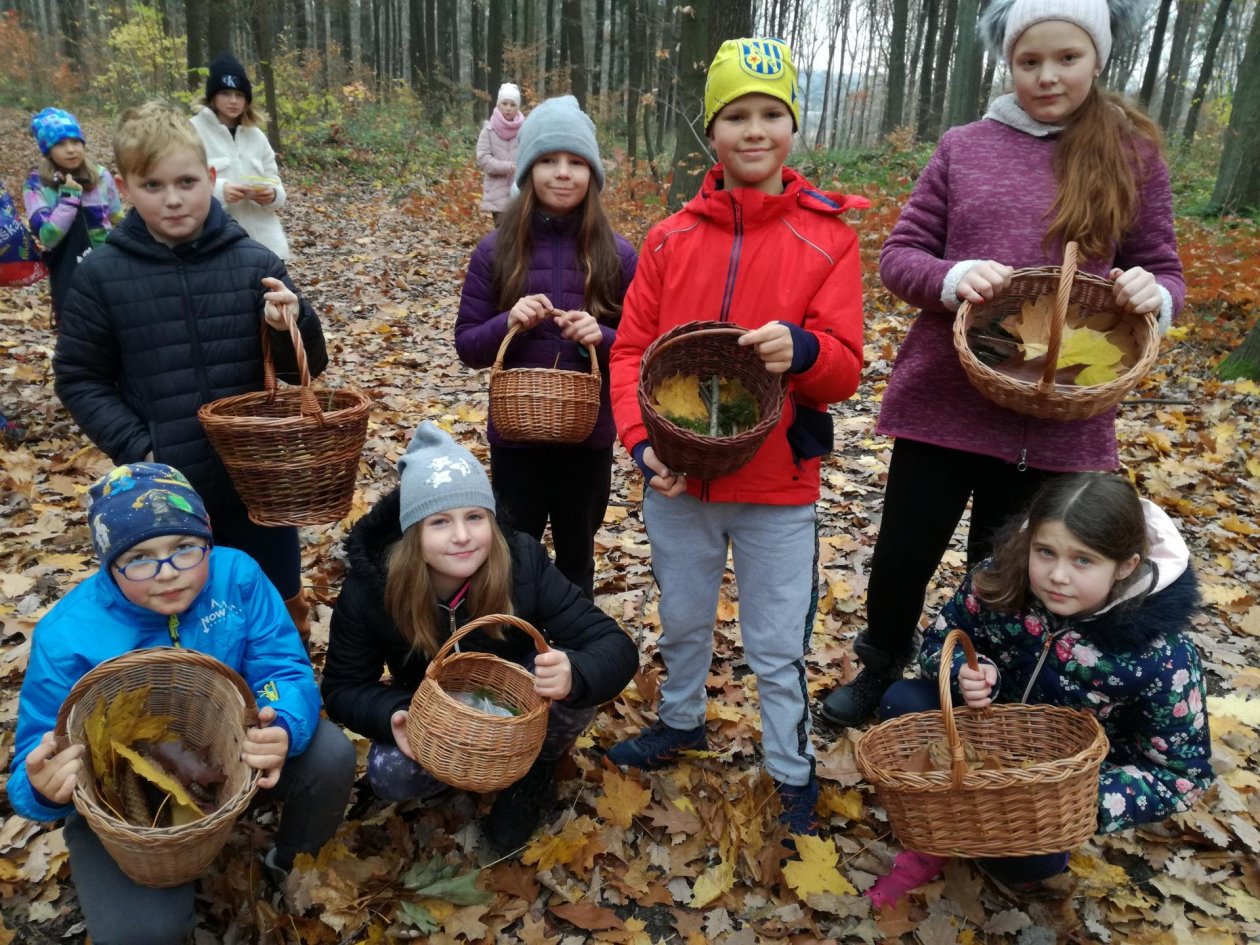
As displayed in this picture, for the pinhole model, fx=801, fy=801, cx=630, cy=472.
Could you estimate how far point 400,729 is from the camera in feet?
7.65

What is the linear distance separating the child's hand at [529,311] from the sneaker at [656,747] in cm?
152

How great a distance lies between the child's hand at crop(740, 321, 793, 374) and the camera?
199cm

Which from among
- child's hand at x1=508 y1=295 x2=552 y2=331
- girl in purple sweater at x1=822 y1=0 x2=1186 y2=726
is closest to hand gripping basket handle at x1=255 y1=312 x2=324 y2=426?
child's hand at x1=508 y1=295 x2=552 y2=331

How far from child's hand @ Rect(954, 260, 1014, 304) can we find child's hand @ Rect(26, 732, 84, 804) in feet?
8.02

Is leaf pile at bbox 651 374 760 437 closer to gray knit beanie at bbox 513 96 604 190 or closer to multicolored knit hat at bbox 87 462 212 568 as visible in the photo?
gray knit beanie at bbox 513 96 604 190

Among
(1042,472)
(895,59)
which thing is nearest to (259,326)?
(1042,472)

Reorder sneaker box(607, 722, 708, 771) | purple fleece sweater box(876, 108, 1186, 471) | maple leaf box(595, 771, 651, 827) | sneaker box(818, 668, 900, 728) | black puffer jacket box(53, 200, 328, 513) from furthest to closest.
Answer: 1. sneaker box(818, 668, 900, 728)
2. sneaker box(607, 722, 708, 771)
3. maple leaf box(595, 771, 651, 827)
4. black puffer jacket box(53, 200, 328, 513)
5. purple fleece sweater box(876, 108, 1186, 471)

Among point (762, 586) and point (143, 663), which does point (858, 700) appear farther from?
point (143, 663)

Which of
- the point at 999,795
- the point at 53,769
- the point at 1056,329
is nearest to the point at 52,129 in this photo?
the point at 53,769

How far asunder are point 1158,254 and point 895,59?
67.1 ft

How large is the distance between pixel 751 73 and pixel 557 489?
5.40 feet

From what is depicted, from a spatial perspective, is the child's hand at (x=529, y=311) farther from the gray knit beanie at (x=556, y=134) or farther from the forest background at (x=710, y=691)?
the forest background at (x=710, y=691)

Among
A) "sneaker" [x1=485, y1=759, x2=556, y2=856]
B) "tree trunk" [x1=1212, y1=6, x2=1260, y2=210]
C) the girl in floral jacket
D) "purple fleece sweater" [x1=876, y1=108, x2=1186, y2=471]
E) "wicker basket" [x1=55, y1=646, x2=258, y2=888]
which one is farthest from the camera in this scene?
"tree trunk" [x1=1212, y1=6, x2=1260, y2=210]

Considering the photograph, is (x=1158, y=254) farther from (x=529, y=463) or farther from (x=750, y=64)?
(x=529, y=463)
